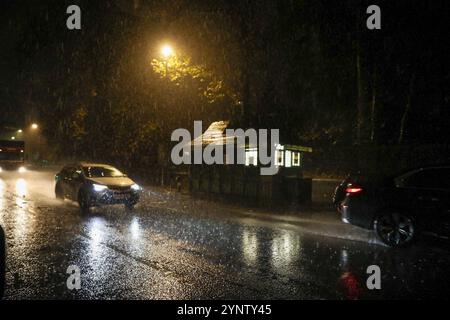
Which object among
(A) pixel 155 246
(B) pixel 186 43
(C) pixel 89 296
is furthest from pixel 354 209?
(B) pixel 186 43

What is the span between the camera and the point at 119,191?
13.4m

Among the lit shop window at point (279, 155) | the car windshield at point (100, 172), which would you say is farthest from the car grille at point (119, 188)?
the lit shop window at point (279, 155)

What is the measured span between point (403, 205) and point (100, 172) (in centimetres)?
1010

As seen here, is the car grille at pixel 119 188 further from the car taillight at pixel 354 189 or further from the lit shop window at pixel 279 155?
the lit shop window at pixel 279 155

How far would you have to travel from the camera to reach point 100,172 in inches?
575

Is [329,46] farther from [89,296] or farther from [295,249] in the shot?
[89,296]

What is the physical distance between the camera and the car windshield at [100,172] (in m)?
14.2

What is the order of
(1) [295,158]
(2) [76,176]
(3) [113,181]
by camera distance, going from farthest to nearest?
(1) [295,158] < (2) [76,176] < (3) [113,181]

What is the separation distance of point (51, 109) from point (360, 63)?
40.9 meters

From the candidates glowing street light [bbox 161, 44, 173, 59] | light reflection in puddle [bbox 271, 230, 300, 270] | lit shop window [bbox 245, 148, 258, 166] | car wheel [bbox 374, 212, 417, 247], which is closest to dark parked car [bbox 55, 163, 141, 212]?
light reflection in puddle [bbox 271, 230, 300, 270]

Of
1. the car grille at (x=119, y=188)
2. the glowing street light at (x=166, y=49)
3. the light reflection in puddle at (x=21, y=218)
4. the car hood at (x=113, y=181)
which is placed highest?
the glowing street light at (x=166, y=49)

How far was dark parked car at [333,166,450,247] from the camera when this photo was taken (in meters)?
7.90

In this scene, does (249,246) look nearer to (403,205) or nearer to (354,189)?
(354,189)

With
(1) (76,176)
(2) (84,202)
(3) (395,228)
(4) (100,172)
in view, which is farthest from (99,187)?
(3) (395,228)
